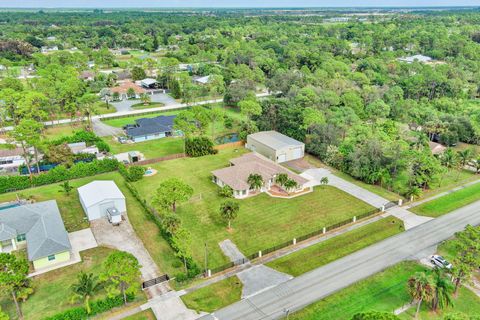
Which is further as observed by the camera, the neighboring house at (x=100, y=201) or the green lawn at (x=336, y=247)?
the neighboring house at (x=100, y=201)

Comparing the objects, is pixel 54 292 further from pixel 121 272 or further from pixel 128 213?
pixel 128 213

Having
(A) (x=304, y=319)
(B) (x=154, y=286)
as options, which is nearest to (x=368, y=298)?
(A) (x=304, y=319)

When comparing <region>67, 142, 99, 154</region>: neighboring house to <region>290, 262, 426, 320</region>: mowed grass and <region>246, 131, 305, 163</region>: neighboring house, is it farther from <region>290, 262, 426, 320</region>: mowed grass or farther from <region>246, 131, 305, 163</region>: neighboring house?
<region>290, 262, 426, 320</region>: mowed grass

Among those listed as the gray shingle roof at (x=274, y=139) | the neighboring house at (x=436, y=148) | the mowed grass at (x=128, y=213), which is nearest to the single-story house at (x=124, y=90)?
the gray shingle roof at (x=274, y=139)

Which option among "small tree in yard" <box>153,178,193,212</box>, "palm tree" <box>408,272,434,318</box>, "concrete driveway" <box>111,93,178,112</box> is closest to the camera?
"palm tree" <box>408,272,434,318</box>

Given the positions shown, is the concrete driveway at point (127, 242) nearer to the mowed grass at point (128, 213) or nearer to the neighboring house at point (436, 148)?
the mowed grass at point (128, 213)

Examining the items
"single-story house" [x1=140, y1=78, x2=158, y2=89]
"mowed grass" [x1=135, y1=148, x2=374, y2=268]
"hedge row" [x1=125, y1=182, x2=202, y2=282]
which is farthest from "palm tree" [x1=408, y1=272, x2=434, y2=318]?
"single-story house" [x1=140, y1=78, x2=158, y2=89]

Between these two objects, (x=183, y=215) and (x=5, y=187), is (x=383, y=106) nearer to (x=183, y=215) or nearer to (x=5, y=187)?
(x=183, y=215)
